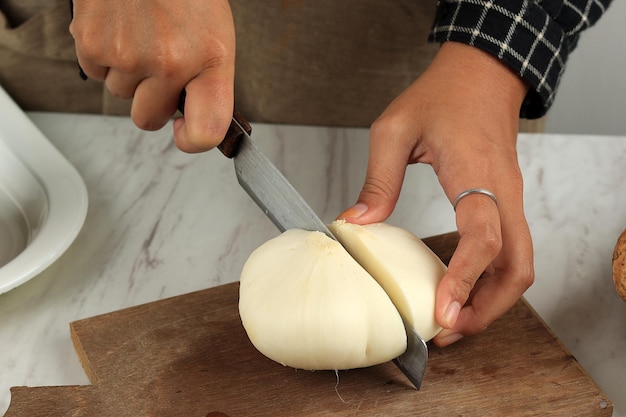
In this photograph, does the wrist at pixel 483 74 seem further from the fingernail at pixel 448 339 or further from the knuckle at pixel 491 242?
the fingernail at pixel 448 339

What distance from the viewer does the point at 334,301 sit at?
871 mm

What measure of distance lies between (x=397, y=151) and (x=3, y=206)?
25.5 inches

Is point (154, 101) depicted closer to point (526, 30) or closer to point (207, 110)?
point (207, 110)

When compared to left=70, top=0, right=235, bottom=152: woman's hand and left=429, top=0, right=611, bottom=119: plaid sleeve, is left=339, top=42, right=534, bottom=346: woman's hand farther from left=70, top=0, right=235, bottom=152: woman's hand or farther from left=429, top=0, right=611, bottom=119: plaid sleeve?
left=70, top=0, right=235, bottom=152: woman's hand

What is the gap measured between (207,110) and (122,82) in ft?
0.50

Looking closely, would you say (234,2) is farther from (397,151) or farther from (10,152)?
(397,151)

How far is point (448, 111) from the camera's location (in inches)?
41.8

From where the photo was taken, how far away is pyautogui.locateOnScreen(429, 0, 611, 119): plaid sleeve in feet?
3.71

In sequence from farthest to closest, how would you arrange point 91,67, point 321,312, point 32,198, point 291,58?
point 291,58 < point 32,198 < point 91,67 < point 321,312

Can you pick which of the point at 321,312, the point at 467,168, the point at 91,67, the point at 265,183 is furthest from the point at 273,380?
the point at 91,67

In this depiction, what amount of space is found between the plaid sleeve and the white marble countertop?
0.25m

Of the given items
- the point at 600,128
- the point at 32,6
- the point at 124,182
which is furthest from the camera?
the point at 600,128

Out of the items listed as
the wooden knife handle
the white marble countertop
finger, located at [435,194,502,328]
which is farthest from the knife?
the white marble countertop

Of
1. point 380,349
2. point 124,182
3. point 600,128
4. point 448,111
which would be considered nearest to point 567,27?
point 448,111
